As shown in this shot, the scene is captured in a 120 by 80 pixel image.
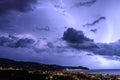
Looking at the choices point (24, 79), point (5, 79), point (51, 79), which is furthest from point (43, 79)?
point (5, 79)

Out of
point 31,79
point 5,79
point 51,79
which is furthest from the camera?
point 51,79

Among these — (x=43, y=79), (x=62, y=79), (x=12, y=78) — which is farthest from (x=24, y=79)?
(x=62, y=79)

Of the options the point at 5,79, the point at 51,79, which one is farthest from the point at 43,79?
the point at 5,79

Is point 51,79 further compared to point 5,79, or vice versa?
point 51,79

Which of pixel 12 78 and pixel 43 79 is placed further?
pixel 43 79

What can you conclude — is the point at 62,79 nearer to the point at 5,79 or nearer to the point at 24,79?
the point at 24,79

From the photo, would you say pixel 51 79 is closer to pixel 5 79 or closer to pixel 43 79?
pixel 43 79

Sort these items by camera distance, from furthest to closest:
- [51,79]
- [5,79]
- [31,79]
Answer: [51,79]
[31,79]
[5,79]
